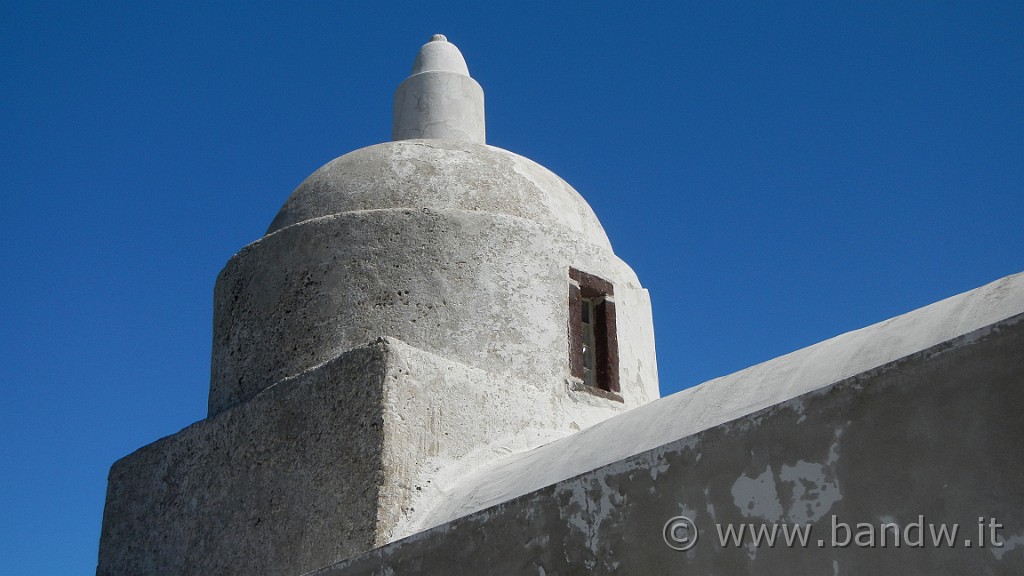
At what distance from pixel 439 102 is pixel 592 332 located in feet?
8.02

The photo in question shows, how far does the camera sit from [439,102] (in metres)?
8.70

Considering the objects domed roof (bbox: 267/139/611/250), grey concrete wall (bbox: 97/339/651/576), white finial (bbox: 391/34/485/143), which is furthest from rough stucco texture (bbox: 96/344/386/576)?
white finial (bbox: 391/34/485/143)

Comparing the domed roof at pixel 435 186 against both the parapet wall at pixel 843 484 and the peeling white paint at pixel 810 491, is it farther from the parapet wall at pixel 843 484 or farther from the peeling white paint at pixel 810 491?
the peeling white paint at pixel 810 491

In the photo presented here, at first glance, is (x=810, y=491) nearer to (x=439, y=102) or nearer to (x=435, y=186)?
(x=435, y=186)

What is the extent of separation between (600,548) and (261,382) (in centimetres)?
346

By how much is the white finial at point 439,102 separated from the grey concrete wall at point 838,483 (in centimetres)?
482

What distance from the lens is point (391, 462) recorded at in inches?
219

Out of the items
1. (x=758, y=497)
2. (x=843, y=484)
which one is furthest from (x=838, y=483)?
(x=758, y=497)

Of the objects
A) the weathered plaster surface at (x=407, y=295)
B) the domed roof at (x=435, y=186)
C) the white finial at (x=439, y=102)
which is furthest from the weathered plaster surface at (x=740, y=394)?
the white finial at (x=439, y=102)

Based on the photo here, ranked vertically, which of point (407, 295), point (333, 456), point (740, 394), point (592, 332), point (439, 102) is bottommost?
point (740, 394)

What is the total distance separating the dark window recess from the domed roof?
1.36 feet

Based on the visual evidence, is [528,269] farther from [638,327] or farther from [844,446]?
[844,446]

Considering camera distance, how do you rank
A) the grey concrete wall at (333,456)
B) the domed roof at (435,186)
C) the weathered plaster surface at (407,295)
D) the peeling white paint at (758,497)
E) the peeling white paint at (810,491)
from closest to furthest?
the peeling white paint at (810,491), the peeling white paint at (758,497), the grey concrete wall at (333,456), the weathered plaster surface at (407,295), the domed roof at (435,186)

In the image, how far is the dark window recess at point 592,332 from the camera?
702 cm
